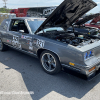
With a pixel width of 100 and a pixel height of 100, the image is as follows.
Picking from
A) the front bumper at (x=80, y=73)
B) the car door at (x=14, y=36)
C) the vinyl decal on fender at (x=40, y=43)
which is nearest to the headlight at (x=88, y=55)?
the front bumper at (x=80, y=73)

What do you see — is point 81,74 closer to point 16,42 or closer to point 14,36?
point 16,42

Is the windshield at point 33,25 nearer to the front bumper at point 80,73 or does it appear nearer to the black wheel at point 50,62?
the black wheel at point 50,62

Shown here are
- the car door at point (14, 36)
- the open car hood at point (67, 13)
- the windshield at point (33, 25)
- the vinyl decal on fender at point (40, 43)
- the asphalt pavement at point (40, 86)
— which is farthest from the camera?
the car door at point (14, 36)

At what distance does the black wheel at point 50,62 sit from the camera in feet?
10.1

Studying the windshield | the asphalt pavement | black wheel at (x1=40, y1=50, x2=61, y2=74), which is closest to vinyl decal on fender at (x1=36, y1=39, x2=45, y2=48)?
black wheel at (x1=40, y1=50, x2=61, y2=74)

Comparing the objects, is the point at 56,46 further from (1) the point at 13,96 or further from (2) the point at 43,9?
(2) the point at 43,9

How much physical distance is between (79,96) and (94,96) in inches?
12.8

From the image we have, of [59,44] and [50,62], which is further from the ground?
[59,44]

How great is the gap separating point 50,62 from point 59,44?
2.15 feet

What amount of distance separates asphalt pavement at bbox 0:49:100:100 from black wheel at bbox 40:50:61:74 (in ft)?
0.56

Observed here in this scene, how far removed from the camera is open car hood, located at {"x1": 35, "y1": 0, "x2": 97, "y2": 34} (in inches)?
119

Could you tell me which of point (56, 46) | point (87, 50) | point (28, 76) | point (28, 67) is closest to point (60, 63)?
point (56, 46)

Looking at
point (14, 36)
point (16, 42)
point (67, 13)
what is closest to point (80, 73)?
point (67, 13)

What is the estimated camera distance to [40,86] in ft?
9.32
